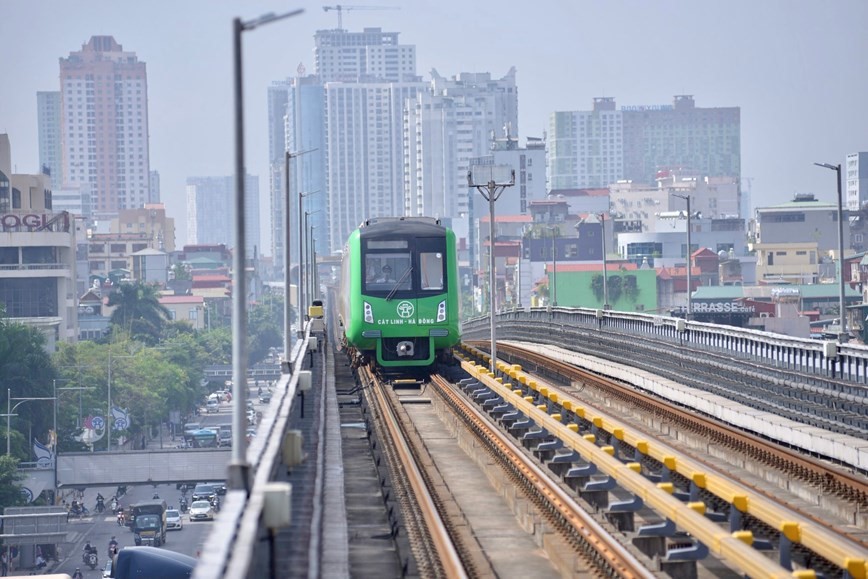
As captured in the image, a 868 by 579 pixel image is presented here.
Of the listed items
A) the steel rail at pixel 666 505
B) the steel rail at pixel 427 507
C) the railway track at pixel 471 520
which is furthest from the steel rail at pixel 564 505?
the steel rail at pixel 427 507

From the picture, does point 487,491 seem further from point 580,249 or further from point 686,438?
point 580,249

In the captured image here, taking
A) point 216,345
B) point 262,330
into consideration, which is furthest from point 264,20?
point 262,330

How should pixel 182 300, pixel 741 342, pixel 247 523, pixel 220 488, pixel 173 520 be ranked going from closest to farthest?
pixel 247 523
pixel 741 342
pixel 173 520
pixel 220 488
pixel 182 300

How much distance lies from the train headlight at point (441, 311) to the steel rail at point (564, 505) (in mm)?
4942

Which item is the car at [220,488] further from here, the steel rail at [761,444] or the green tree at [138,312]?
the green tree at [138,312]

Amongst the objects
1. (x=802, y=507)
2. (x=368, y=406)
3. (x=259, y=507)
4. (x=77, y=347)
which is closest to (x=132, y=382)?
(x=77, y=347)

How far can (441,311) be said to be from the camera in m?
34.3

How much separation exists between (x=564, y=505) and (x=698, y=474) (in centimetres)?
153

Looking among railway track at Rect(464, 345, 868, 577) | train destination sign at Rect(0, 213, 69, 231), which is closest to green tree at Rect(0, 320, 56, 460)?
train destination sign at Rect(0, 213, 69, 231)

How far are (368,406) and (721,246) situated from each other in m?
138

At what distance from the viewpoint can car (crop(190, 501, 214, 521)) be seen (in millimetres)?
70188

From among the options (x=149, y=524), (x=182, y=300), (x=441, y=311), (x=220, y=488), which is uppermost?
(x=441, y=311)

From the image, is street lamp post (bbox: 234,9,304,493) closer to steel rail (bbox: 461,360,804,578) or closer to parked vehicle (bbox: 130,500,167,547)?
steel rail (bbox: 461,360,804,578)

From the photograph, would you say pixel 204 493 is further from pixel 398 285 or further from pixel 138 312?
pixel 138 312
